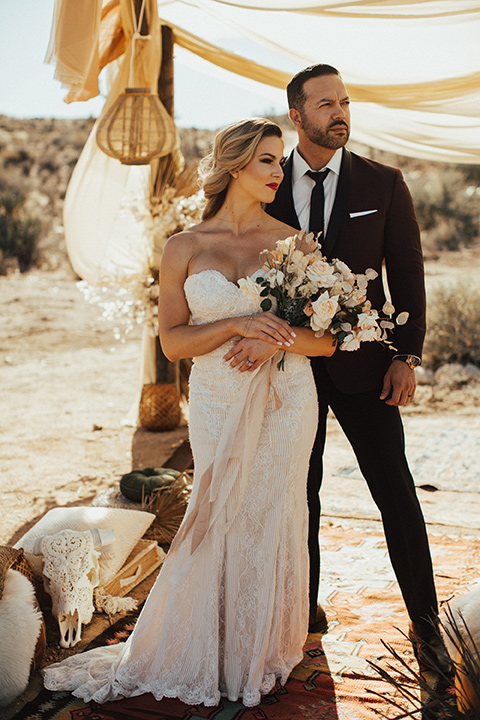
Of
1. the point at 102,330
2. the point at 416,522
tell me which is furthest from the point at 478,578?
the point at 102,330

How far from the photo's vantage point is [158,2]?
5055 mm

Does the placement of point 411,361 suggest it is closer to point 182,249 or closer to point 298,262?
point 298,262

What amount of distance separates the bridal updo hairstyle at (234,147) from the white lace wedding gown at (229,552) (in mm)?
420

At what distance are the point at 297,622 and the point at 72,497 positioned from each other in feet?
8.93

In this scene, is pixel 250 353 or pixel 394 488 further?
pixel 394 488

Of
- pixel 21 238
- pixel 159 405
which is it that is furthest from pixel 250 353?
pixel 21 238

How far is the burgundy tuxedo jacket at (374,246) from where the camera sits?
3057 mm

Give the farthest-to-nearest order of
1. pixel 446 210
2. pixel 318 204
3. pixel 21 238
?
pixel 446 210
pixel 21 238
pixel 318 204

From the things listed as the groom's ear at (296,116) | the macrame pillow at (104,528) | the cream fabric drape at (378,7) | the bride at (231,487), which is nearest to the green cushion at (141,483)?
the macrame pillow at (104,528)

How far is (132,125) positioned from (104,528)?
285 centimetres

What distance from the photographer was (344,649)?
10.6 ft

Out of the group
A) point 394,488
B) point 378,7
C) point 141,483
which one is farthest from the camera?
point 141,483

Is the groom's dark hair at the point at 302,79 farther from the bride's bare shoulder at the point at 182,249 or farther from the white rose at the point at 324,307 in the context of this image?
the white rose at the point at 324,307

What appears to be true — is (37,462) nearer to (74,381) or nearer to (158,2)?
(74,381)
